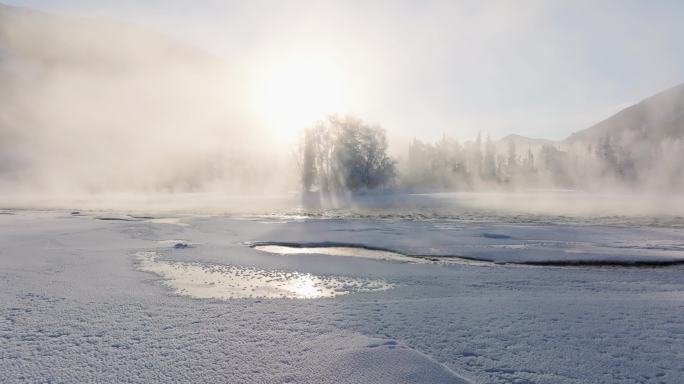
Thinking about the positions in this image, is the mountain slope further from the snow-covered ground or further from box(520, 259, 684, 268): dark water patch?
the snow-covered ground


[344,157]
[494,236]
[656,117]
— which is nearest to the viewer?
[494,236]

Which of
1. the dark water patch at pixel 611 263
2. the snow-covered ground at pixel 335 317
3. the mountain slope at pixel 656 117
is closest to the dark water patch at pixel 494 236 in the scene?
the snow-covered ground at pixel 335 317

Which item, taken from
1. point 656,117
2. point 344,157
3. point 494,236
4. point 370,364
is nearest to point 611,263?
point 494,236

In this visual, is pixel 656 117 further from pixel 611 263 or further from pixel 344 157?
pixel 611 263

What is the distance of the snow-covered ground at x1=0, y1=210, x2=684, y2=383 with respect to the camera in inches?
203

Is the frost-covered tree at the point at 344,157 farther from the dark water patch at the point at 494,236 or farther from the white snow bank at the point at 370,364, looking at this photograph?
A: the white snow bank at the point at 370,364

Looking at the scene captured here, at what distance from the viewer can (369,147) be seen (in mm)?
63781

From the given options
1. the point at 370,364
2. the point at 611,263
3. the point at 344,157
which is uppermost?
the point at 344,157

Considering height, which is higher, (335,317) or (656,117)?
(656,117)

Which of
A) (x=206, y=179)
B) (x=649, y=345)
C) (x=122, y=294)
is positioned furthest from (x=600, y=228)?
(x=206, y=179)

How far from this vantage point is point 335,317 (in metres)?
7.15

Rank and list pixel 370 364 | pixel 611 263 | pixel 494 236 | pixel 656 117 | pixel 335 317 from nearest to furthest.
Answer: pixel 370 364
pixel 335 317
pixel 611 263
pixel 494 236
pixel 656 117

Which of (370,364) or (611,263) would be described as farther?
(611,263)

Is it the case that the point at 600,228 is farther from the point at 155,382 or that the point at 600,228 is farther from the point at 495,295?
the point at 155,382
